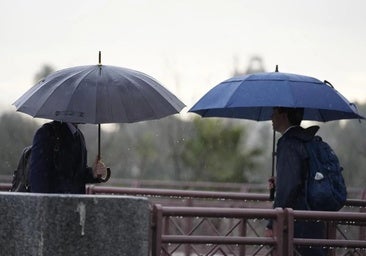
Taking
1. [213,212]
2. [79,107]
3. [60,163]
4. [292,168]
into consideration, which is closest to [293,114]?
[292,168]

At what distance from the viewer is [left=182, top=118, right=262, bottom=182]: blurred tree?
3412 cm

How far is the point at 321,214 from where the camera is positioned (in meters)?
7.12

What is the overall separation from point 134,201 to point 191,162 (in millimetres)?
28757

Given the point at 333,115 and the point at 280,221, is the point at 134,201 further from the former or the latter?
the point at 333,115

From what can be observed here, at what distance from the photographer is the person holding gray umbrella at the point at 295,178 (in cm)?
737

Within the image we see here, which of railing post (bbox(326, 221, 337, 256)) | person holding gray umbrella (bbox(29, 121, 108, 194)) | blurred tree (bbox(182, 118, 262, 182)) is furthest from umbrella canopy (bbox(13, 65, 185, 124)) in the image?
blurred tree (bbox(182, 118, 262, 182))

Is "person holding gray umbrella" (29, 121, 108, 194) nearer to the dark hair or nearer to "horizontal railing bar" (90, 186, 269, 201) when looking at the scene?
the dark hair

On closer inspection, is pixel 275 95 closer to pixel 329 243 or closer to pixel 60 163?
pixel 329 243

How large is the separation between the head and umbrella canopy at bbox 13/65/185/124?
738 mm

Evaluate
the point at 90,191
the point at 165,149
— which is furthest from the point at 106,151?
the point at 90,191

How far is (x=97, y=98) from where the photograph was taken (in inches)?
297

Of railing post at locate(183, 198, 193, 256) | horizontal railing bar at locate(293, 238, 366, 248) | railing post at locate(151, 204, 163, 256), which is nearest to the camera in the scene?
railing post at locate(151, 204, 163, 256)

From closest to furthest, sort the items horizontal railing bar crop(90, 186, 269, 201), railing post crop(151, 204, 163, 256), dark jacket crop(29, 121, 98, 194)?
railing post crop(151, 204, 163, 256) → dark jacket crop(29, 121, 98, 194) → horizontal railing bar crop(90, 186, 269, 201)

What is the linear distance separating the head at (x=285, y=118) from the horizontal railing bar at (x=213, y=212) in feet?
3.38
